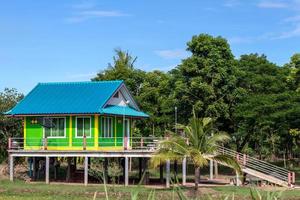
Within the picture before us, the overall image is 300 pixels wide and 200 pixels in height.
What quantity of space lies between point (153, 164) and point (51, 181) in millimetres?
11605

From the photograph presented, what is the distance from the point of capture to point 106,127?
1297 inches

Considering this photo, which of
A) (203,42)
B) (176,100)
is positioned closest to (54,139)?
(176,100)

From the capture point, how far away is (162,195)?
24.9 m

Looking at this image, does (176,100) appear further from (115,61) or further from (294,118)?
(115,61)

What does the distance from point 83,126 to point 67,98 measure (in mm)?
2105

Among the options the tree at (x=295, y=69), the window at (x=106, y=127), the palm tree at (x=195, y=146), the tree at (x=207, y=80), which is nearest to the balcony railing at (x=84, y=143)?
the window at (x=106, y=127)

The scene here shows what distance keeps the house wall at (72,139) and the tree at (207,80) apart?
6.36 m

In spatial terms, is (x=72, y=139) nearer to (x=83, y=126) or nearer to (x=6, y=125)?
(x=83, y=126)

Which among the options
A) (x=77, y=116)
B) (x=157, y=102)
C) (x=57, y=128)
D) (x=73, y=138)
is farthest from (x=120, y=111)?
(x=157, y=102)

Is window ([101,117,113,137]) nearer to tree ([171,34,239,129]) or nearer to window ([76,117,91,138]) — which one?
window ([76,117,91,138])

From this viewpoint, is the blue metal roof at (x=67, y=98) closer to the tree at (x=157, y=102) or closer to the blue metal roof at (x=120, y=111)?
the blue metal roof at (x=120, y=111)

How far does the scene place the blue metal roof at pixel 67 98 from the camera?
31.7m

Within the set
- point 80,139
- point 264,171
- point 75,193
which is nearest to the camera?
point 75,193

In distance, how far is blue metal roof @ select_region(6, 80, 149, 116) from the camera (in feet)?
104
